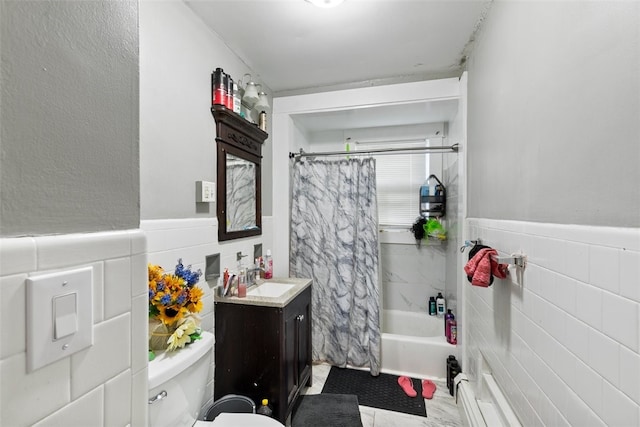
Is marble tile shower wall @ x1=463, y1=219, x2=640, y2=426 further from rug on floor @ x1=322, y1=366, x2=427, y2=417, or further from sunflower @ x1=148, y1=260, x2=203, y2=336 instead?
sunflower @ x1=148, y1=260, x2=203, y2=336

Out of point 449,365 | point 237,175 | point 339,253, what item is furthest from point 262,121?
point 449,365

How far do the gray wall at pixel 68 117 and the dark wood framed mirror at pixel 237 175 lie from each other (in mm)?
1243

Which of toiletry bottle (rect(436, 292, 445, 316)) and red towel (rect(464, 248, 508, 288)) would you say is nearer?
red towel (rect(464, 248, 508, 288))

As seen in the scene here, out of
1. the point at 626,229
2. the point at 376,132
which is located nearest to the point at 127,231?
A: the point at 626,229

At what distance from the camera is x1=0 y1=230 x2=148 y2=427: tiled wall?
318 millimetres

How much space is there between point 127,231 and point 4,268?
18cm

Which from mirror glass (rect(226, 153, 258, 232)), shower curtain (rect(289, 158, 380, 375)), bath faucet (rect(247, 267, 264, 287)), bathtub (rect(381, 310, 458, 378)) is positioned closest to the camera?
mirror glass (rect(226, 153, 258, 232))

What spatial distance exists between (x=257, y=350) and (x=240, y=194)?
102 centimetres

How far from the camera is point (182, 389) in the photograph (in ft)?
3.55

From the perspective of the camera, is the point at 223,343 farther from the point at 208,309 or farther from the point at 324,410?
the point at 324,410

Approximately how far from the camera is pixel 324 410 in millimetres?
1831

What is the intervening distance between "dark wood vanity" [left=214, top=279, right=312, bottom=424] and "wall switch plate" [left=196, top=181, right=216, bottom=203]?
611 millimetres

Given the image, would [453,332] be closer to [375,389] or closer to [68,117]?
[375,389]

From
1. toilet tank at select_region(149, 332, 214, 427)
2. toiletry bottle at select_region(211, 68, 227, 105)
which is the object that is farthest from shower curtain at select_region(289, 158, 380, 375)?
toilet tank at select_region(149, 332, 214, 427)
